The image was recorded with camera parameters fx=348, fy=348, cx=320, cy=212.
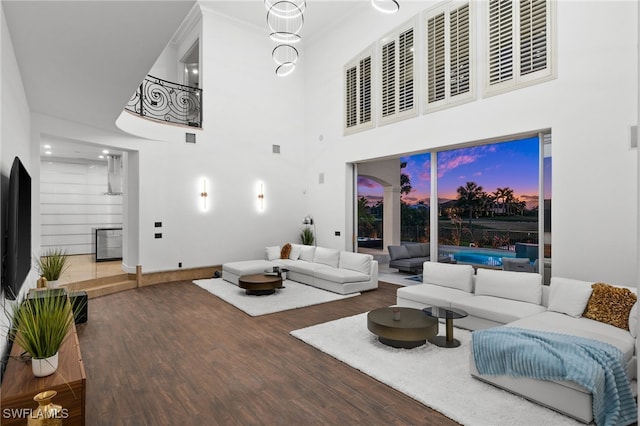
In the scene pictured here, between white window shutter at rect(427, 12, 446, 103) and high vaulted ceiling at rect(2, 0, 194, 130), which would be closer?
high vaulted ceiling at rect(2, 0, 194, 130)

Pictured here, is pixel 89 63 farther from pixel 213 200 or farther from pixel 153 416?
pixel 213 200

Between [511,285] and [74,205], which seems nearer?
[511,285]

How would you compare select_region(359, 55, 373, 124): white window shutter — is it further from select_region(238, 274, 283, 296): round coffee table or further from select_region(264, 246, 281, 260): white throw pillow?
select_region(238, 274, 283, 296): round coffee table

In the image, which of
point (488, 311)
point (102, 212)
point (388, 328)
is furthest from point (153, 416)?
point (102, 212)

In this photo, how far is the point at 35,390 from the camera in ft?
7.63

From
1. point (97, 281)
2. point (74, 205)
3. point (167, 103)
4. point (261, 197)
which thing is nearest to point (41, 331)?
point (97, 281)

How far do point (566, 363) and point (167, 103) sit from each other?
30.6 ft

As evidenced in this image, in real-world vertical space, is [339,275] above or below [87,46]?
below

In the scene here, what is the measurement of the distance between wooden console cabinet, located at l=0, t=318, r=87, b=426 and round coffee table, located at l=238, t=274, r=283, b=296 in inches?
150

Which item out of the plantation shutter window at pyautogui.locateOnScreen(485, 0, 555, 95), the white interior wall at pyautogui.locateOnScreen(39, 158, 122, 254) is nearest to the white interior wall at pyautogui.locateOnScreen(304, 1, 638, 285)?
the plantation shutter window at pyautogui.locateOnScreen(485, 0, 555, 95)

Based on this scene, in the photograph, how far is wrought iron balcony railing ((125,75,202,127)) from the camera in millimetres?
8008

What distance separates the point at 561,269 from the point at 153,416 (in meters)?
5.53

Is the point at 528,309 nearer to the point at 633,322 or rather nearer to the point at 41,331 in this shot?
the point at 633,322

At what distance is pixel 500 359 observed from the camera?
3.14m
